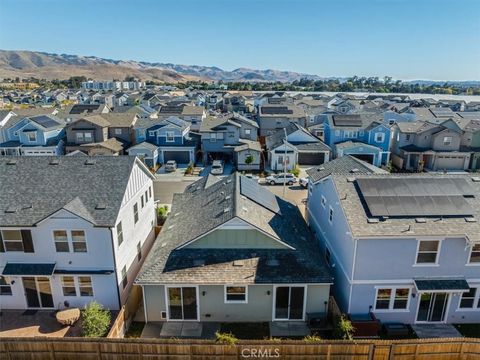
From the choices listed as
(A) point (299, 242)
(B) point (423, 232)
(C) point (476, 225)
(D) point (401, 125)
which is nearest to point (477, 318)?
(C) point (476, 225)

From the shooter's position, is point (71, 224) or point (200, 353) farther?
point (71, 224)

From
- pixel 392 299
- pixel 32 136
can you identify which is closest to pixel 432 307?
pixel 392 299

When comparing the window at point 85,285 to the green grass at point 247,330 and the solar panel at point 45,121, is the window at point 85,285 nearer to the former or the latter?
the green grass at point 247,330

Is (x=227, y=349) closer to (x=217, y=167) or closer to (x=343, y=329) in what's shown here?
(x=343, y=329)

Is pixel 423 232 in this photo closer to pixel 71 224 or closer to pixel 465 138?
pixel 71 224

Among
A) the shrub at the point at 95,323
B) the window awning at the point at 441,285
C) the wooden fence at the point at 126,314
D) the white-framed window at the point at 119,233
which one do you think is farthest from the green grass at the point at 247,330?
the window awning at the point at 441,285
